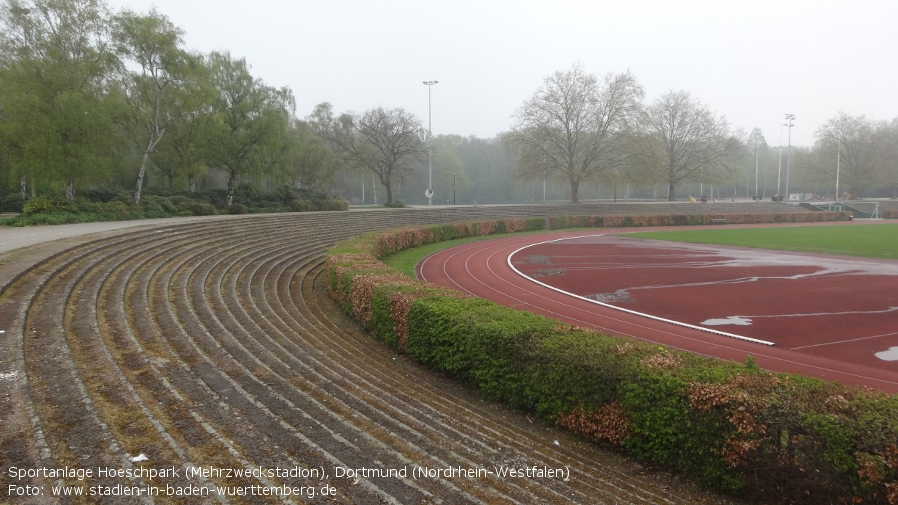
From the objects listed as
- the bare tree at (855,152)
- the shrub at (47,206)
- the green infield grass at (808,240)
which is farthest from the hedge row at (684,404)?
the bare tree at (855,152)

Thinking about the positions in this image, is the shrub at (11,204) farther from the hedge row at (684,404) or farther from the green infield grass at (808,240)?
the green infield grass at (808,240)

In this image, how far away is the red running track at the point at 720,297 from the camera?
37.1ft

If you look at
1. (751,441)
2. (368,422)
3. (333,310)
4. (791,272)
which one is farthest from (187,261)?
(791,272)

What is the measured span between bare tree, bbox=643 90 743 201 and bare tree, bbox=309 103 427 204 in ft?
107

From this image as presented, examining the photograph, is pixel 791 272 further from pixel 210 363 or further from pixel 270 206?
pixel 270 206

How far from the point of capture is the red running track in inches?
446

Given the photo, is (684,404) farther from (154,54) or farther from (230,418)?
(154,54)

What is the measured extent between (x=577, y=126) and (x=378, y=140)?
2300cm

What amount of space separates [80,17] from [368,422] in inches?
1393

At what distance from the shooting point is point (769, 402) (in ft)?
18.1

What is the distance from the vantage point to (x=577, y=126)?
55.3m

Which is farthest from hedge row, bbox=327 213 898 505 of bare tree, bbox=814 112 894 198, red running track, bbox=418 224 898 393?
bare tree, bbox=814 112 894 198

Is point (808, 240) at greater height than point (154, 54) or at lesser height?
lesser

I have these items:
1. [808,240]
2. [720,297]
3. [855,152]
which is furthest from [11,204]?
[855,152]
